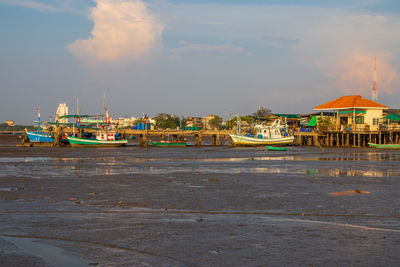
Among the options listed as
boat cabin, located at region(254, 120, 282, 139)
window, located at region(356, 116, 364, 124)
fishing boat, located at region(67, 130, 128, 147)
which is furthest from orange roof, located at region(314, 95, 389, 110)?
fishing boat, located at region(67, 130, 128, 147)

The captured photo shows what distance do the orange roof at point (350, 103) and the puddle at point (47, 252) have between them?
79101 mm

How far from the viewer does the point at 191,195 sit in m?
17.6

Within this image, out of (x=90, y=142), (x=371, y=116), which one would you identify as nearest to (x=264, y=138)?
(x=371, y=116)

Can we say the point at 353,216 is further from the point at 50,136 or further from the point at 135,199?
the point at 50,136


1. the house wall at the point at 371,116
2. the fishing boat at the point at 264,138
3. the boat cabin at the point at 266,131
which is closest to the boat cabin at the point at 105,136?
the fishing boat at the point at 264,138

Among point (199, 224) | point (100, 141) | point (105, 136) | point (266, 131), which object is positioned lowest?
point (199, 224)

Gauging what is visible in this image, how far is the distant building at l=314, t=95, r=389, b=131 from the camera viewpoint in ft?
269

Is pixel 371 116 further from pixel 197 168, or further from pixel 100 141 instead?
pixel 197 168

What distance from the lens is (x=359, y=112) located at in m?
82.8

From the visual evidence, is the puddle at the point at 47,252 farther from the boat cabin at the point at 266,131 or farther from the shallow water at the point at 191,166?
the boat cabin at the point at 266,131

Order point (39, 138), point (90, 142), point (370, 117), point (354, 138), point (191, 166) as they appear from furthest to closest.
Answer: point (370, 117)
point (39, 138)
point (354, 138)
point (90, 142)
point (191, 166)

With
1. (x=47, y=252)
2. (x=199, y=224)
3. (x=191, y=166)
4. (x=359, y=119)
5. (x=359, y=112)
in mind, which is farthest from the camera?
(x=359, y=119)

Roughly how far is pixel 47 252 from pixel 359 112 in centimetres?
8125

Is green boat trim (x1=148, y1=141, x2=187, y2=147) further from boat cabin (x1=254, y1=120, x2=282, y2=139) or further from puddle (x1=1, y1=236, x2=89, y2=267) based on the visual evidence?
puddle (x1=1, y1=236, x2=89, y2=267)
